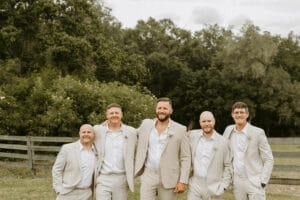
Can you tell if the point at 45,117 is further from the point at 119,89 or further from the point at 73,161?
the point at 73,161

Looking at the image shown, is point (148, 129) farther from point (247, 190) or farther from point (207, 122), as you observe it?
point (247, 190)

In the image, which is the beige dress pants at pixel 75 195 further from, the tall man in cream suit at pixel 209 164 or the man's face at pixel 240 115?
the man's face at pixel 240 115

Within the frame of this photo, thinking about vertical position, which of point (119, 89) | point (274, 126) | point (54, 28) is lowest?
point (274, 126)

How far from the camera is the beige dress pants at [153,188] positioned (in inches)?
258

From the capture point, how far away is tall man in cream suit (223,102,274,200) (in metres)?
6.41

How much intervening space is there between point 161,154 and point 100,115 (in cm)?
1097

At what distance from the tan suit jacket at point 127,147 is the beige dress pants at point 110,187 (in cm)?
10

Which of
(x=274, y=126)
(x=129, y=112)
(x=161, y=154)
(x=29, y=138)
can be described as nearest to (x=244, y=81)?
(x=274, y=126)

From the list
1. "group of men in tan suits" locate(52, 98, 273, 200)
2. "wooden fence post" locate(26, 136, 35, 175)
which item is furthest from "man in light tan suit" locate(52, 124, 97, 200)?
"wooden fence post" locate(26, 136, 35, 175)

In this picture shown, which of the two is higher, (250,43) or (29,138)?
(250,43)

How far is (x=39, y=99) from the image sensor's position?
722 inches

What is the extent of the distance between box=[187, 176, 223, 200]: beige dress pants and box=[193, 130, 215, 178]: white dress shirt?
8 centimetres

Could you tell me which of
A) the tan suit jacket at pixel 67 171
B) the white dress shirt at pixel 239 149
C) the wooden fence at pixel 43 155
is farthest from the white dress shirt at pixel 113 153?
the wooden fence at pixel 43 155

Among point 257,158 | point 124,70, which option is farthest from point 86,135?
point 124,70
